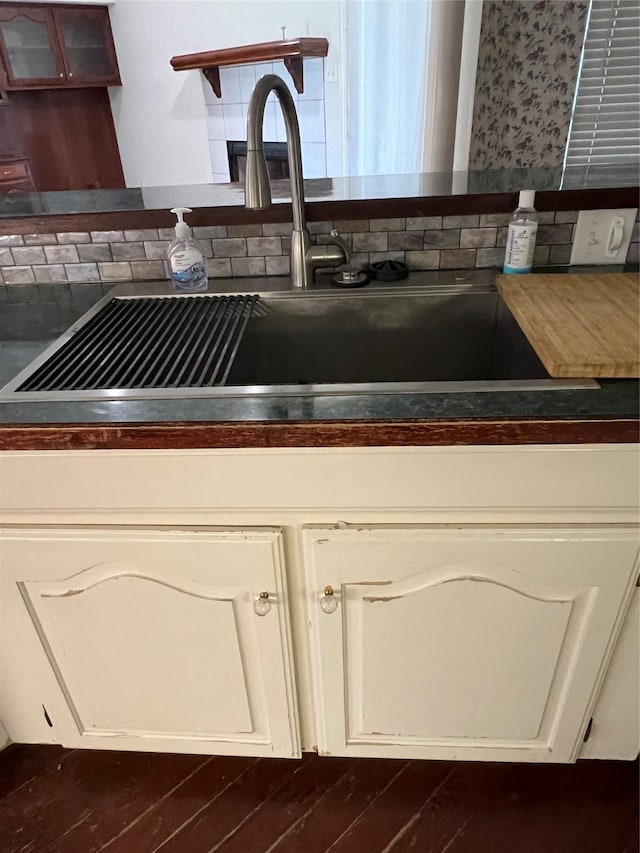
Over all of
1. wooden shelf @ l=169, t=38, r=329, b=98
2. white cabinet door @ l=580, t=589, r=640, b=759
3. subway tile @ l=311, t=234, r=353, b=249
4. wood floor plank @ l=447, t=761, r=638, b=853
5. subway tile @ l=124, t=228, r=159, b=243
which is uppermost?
wooden shelf @ l=169, t=38, r=329, b=98

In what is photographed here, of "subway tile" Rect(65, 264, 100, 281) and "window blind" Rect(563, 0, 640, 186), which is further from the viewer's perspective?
"window blind" Rect(563, 0, 640, 186)

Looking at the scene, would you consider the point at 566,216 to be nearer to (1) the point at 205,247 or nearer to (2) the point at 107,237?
(1) the point at 205,247

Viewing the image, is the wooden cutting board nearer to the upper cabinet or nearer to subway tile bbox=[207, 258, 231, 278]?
subway tile bbox=[207, 258, 231, 278]

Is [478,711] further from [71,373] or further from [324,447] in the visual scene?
[71,373]

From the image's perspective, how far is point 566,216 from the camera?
1.08 metres

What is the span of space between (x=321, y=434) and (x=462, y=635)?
413mm

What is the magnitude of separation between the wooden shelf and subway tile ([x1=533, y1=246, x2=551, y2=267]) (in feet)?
7.41

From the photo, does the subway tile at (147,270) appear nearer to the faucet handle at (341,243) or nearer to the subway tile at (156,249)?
the subway tile at (156,249)

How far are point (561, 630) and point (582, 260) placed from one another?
0.69 meters

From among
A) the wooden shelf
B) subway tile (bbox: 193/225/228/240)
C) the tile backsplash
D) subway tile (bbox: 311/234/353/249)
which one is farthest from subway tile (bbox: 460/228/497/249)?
the wooden shelf

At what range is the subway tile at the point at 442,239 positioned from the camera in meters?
1.12

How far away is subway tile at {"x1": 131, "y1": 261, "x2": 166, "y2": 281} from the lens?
1.17 metres

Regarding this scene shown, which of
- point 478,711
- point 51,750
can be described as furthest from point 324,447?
point 51,750

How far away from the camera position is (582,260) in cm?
111
